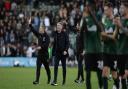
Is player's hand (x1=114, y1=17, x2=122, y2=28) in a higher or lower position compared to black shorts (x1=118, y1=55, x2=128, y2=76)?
higher

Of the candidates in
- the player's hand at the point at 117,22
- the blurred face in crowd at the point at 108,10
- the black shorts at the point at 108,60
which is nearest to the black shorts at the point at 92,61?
the black shorts at the point at 108,60

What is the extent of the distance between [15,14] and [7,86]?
20974mm

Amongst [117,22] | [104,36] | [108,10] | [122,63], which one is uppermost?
[108,10]

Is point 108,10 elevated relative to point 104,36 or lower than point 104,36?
elevated

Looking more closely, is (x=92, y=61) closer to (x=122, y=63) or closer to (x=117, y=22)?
(x=122, y=63)

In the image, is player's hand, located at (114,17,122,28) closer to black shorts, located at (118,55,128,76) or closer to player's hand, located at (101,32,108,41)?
player's hand, located at (101,32,108,41)

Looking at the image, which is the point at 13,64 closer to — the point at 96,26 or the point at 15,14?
the point at 15,14

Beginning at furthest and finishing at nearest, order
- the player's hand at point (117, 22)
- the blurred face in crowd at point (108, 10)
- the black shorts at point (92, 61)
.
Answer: the blurred face in crowd at point (108, 10), the player's hand at point (117, 22), the black shorts at point (92, 61)

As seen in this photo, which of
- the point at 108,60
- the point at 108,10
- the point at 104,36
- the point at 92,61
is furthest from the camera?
the point at 108,10


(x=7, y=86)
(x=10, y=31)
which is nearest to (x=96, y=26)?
(x=7, y=86)

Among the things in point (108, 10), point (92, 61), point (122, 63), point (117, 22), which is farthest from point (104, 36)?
point (122, 63)

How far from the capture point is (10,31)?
41.0 m

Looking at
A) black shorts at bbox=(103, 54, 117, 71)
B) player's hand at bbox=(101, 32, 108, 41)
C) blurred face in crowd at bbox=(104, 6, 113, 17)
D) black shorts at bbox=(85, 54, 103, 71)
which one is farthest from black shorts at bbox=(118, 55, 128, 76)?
blurred face in crowd at bbox=(104, 6, 113, 17)

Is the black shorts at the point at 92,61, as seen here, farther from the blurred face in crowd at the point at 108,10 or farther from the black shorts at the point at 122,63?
the blurred face in crowd at the point at 108,10
